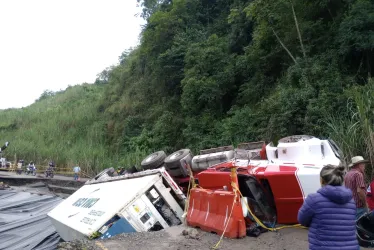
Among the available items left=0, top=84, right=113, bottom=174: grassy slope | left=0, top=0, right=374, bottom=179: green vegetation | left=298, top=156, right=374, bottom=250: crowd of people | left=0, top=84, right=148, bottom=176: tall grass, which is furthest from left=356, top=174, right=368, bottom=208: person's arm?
left=0, top=84, right=113, bottom=174: grassy slope

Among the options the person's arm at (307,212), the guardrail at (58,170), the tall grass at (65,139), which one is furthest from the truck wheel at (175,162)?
the guardrail at (58,170)

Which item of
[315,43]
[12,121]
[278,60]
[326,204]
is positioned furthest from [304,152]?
[12,121]

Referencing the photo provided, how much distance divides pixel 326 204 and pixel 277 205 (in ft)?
10.6

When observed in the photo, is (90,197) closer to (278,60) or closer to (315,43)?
(315,43)

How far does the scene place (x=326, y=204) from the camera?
3.25 metres

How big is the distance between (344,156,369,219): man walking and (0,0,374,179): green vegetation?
265 cm

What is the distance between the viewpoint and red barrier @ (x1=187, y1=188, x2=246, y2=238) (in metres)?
5.90

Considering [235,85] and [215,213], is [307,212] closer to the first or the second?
[215,213]

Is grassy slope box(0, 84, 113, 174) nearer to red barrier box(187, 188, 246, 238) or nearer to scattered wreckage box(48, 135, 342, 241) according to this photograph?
scattered wreckage box(48, 135, 342, 241)

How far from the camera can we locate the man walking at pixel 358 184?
17.2 ft

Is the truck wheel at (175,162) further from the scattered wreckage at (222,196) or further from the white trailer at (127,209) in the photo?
the white trailer at (127,209)

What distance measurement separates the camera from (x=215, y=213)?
6.27 meters

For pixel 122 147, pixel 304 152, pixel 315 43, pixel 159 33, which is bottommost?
pixel 122 147

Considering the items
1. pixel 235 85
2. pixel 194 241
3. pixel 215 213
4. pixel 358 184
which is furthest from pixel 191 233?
pixel 235 85
